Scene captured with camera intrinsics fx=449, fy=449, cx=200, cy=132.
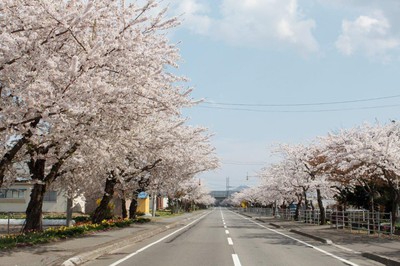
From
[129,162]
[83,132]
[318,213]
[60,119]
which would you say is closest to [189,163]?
[129,162]

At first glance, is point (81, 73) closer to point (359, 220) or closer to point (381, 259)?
point (381, 259)

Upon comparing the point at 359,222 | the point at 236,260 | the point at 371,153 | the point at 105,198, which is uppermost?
the point at 371,153

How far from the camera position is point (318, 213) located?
38.7 meters

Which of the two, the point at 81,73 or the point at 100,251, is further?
the point at 100,251

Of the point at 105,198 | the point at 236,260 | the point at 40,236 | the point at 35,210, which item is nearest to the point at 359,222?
the point at 236,260

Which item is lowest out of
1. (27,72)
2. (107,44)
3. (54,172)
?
(54,172)

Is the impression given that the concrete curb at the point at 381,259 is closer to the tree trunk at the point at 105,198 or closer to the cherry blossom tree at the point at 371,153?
the cherry blossom tree at the point at 371,153

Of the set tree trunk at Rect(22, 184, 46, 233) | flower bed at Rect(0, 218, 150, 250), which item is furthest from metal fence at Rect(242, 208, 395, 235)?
tree trunk at Rect(22, 184, 46, 233)

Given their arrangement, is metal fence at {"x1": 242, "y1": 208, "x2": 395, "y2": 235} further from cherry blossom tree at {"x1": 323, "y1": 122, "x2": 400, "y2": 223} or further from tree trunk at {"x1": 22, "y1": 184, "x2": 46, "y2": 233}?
tree trunk at {"x1": 22, "y1": 184, "x2": 46, "y2": 233}

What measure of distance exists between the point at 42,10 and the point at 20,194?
4841cm

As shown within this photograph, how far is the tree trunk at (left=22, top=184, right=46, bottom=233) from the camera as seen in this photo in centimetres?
1800

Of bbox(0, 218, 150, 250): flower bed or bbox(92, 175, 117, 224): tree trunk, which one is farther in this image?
bbox(92, 175, 117, 224): tree trunk

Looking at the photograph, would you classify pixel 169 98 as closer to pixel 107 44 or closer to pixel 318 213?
pixel 107 44

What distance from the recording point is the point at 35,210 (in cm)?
1831
